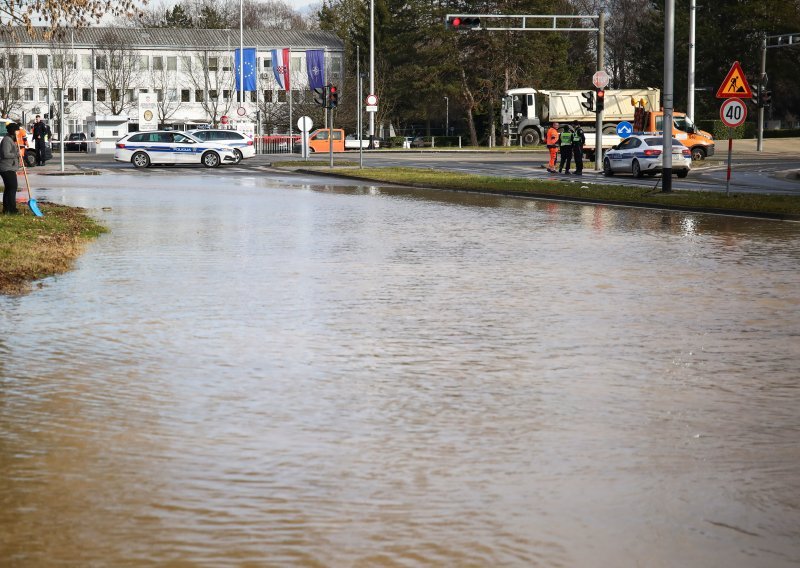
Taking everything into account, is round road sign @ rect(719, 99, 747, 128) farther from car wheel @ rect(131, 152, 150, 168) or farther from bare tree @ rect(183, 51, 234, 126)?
bare tree @ rect(183, 51, 234, 126)

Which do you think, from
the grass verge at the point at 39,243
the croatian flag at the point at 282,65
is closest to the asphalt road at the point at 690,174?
the grass verge at the point at 39,243

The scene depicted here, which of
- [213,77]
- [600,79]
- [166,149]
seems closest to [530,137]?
[166,149]

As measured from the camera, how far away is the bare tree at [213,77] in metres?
127

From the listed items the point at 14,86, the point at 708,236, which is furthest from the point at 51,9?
the point at 14,86

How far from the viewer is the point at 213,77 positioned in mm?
128750

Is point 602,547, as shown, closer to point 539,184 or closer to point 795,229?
point 795,229

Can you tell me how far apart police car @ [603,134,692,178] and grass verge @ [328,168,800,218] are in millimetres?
5453

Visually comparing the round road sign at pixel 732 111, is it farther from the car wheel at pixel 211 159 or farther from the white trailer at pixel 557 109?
the white trailer at pixel 557 109

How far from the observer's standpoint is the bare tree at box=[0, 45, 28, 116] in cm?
11625

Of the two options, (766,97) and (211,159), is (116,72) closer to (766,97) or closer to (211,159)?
(211,159)

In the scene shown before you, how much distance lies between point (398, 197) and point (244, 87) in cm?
5467

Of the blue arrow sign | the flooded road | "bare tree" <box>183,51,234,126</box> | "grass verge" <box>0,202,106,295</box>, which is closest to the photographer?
the flooded road

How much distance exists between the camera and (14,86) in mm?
119812

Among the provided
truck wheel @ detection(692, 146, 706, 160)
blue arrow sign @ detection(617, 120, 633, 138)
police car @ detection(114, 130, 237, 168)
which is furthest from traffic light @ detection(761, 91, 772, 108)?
police car @ detection(114, 130, 237, 168)
